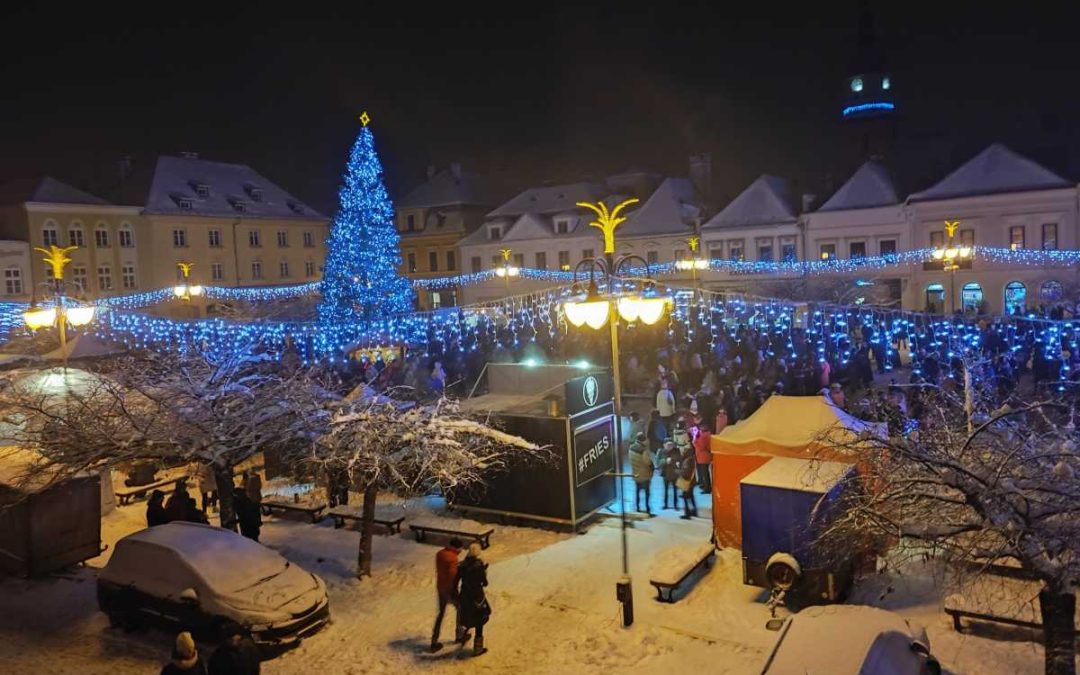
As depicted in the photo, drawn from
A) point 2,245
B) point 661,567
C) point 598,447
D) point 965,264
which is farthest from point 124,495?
point 965,264

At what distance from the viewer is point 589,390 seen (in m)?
14.7

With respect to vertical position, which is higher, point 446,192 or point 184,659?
point 446,192

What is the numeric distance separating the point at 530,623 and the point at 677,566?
2.11 metres

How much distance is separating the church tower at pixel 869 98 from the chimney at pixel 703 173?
8.94 metres

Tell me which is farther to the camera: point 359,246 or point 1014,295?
point 1014,295

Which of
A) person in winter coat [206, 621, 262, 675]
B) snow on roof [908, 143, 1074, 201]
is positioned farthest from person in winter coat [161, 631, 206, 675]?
snow on roof [908, 143, 1074, 201]

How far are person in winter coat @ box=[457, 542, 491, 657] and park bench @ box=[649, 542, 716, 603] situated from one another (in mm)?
2408

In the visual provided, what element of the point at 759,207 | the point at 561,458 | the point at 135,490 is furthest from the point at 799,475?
the point at 759,207

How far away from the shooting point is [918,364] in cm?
2094

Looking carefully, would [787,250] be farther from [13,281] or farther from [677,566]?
[13,281]

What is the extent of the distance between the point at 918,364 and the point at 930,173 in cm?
2340

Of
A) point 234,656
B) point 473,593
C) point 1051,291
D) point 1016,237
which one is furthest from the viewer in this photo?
point 1016,237

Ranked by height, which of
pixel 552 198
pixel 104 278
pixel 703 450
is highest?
A: pixel 552 198

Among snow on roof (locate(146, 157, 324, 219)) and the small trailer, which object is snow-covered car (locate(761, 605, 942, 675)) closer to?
the small trailer
